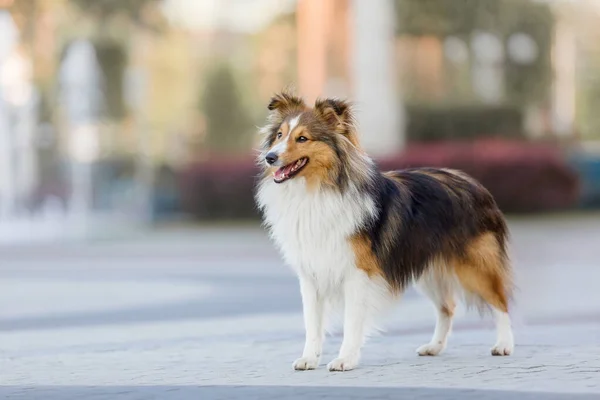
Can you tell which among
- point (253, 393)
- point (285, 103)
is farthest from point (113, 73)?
point (253, 393)

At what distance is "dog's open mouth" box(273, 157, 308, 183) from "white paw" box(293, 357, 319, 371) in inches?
47.9

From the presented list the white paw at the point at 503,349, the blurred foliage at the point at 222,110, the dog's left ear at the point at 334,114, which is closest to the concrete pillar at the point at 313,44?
the blurred foliage at the point at 222,110

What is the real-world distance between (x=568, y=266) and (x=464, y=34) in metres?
21.0

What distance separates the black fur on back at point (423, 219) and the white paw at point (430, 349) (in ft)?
1.98

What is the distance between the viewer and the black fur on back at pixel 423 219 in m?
8.20

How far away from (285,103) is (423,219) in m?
1.28

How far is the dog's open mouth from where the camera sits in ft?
25.9

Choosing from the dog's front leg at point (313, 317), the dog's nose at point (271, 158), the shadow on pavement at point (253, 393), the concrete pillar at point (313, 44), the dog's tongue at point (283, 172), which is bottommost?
the shadow on pavement at point (253, 393)

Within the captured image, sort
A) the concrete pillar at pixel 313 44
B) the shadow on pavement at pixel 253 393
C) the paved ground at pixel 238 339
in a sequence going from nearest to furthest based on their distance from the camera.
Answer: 1. the shadow on pavement at pixel 253 393
2. the paved ground at pixel 238 339
3. the concrete pillar at pixel 313 44

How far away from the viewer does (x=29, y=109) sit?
156 feet

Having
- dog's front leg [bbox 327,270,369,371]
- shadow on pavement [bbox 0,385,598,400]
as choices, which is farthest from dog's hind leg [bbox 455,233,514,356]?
shadow on pavement [bbox 0,385,598,400]

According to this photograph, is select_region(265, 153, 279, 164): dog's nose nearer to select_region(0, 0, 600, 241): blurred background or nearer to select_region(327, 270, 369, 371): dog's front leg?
select_region(327, 270, 369, 371): dog's front leg

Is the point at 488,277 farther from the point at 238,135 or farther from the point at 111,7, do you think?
the point at 238,135

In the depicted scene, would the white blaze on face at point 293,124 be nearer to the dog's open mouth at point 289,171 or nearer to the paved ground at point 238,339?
the dog's open mouth at point 289,171
